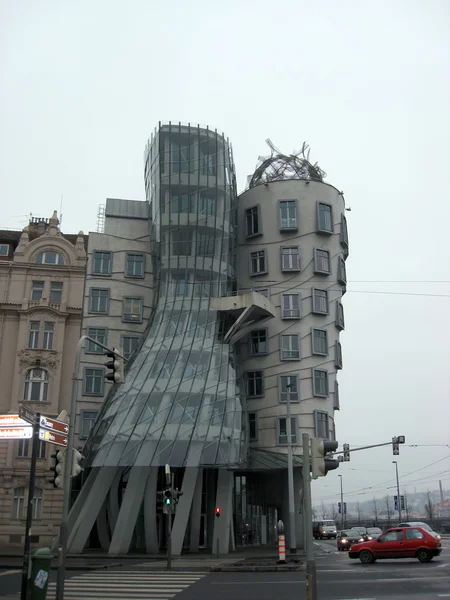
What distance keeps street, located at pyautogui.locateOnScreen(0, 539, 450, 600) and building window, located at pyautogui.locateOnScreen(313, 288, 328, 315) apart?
23.4 metres

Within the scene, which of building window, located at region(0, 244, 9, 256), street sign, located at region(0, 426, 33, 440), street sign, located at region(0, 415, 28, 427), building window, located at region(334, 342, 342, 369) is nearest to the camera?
street sign, located at region(0, 426, 33, 440)

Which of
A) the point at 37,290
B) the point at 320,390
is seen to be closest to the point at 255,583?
the point at 320,390

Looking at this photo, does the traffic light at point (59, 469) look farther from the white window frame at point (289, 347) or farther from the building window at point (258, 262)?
the building window at point (258, 262)

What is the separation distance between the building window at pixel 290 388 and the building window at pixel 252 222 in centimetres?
1194

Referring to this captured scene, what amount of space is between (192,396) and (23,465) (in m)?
13.7

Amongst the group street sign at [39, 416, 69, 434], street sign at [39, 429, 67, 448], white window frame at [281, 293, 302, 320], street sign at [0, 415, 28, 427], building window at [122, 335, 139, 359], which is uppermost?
white window frame at [281, 293, 302, 320]

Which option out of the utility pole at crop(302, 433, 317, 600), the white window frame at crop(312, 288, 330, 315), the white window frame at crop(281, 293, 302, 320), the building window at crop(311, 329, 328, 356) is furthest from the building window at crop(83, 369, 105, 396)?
the utility pole at crop(302, 433, 317, 600)

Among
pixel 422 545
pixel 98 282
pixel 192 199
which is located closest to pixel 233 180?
pixel 192 199

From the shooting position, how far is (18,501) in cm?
4356

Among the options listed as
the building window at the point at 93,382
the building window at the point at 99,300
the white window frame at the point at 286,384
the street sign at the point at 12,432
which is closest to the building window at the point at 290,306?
the white window frame at the point at 286,384

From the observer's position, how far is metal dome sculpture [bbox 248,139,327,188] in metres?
53.9

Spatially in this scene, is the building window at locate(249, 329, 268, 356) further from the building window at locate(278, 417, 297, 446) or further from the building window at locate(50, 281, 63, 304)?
the building window at locate(50, 281, 63, 304)

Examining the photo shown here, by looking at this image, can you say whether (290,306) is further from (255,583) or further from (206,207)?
(255,583)

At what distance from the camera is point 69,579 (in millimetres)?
Answer: 22734
